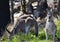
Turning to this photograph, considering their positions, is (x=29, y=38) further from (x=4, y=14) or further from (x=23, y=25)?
(x=4, y=14)

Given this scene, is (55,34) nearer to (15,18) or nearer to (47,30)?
(47,30)

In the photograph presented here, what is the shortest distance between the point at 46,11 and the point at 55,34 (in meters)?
→ 0.32

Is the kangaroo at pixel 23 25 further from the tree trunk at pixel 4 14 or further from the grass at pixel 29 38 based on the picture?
the tree trunk at pixel 4 14

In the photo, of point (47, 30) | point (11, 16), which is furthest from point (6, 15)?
point (47, 30)

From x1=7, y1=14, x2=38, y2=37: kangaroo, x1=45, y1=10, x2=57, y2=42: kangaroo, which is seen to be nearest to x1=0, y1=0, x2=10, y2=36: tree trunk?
x1=7, y1=14, x2=38, y2=37: kangaroo

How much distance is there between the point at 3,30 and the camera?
12.4ft

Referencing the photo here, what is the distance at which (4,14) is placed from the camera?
381 cm

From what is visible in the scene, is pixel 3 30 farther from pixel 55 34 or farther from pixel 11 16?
pixel 55 34

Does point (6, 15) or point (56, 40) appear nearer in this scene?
point (56, 40)

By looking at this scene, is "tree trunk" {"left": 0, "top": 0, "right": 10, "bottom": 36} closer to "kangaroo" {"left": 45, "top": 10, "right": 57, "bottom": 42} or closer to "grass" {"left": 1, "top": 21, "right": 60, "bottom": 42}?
"grass" {"left": 1, "top": 21, "right": 60, "bottom": 42}

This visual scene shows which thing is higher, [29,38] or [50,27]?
[50,27]

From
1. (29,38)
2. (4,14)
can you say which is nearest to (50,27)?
(29,38)

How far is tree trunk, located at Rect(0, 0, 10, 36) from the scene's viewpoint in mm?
3773

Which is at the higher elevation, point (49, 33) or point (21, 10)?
point (21, 10)
